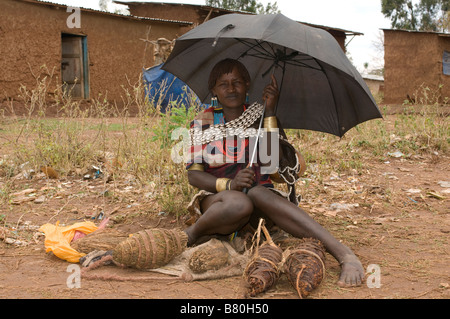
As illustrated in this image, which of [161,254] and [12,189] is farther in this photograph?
[12,189]

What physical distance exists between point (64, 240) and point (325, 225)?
191cm

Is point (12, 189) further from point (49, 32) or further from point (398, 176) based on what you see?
point (49, 32)

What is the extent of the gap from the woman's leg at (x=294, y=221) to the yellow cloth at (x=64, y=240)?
3.60ft

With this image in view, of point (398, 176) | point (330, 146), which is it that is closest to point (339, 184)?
point (398, 176)

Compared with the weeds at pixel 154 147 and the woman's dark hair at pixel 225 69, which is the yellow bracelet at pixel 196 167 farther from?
the weeds at pixel 154 147

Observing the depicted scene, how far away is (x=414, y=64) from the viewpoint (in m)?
12.7

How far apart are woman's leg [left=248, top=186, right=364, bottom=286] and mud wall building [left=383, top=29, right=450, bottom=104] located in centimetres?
1042

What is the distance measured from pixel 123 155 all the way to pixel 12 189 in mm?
1121

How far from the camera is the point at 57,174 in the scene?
4652 mm

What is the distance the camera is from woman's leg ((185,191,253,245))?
253cm

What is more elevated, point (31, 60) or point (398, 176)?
point (31, 60)
